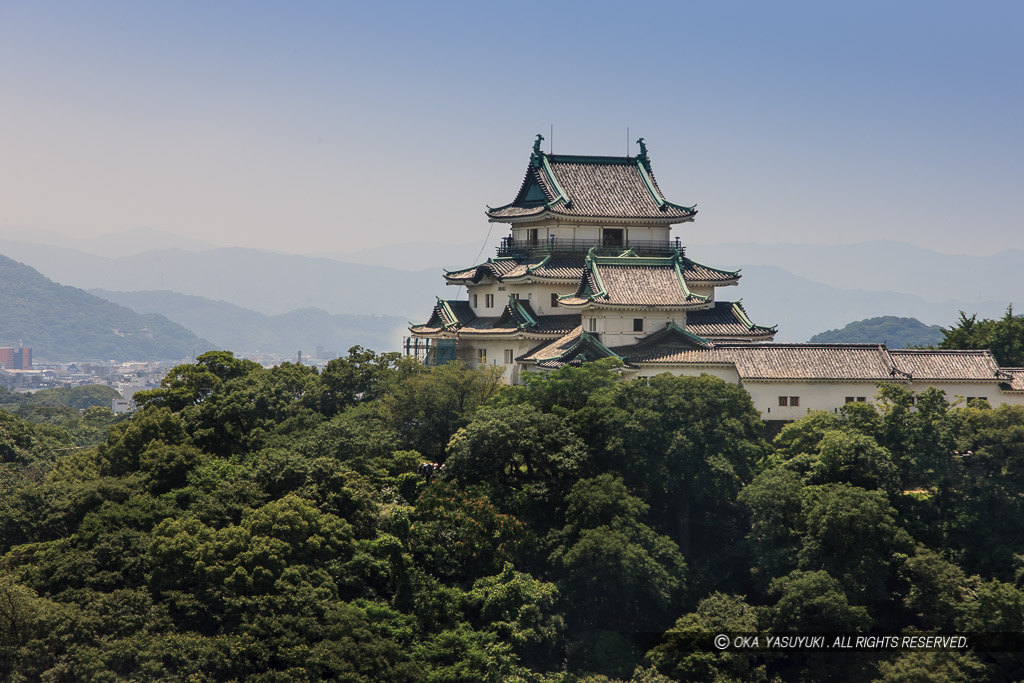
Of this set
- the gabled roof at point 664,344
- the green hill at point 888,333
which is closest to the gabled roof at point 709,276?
the gabled roof at point 664,344

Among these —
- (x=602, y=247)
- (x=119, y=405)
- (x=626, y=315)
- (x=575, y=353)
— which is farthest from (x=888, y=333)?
(x=575, y=353)

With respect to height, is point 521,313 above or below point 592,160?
below

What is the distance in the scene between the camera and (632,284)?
3938 centimetres

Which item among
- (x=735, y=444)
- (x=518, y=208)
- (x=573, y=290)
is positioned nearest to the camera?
(x=735, y=444)

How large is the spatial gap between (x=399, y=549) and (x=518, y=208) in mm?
19439

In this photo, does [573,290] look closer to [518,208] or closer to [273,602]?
[518,208]

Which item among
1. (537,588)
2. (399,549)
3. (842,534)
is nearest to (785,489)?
(842,534)

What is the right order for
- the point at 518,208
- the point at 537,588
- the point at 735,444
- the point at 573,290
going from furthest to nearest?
the point at 518,208 < the point at 573,290 < the point at 735,444 < the point at 537,588

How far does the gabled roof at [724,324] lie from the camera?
3984cm

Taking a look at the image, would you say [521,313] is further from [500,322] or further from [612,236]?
[612,236]

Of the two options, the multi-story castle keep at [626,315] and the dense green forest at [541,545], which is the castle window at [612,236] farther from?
the dense green forest at [541,545]

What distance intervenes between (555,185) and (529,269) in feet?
14.1

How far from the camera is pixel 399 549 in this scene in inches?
1164

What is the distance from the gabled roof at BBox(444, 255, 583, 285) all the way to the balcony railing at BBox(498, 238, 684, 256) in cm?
30
